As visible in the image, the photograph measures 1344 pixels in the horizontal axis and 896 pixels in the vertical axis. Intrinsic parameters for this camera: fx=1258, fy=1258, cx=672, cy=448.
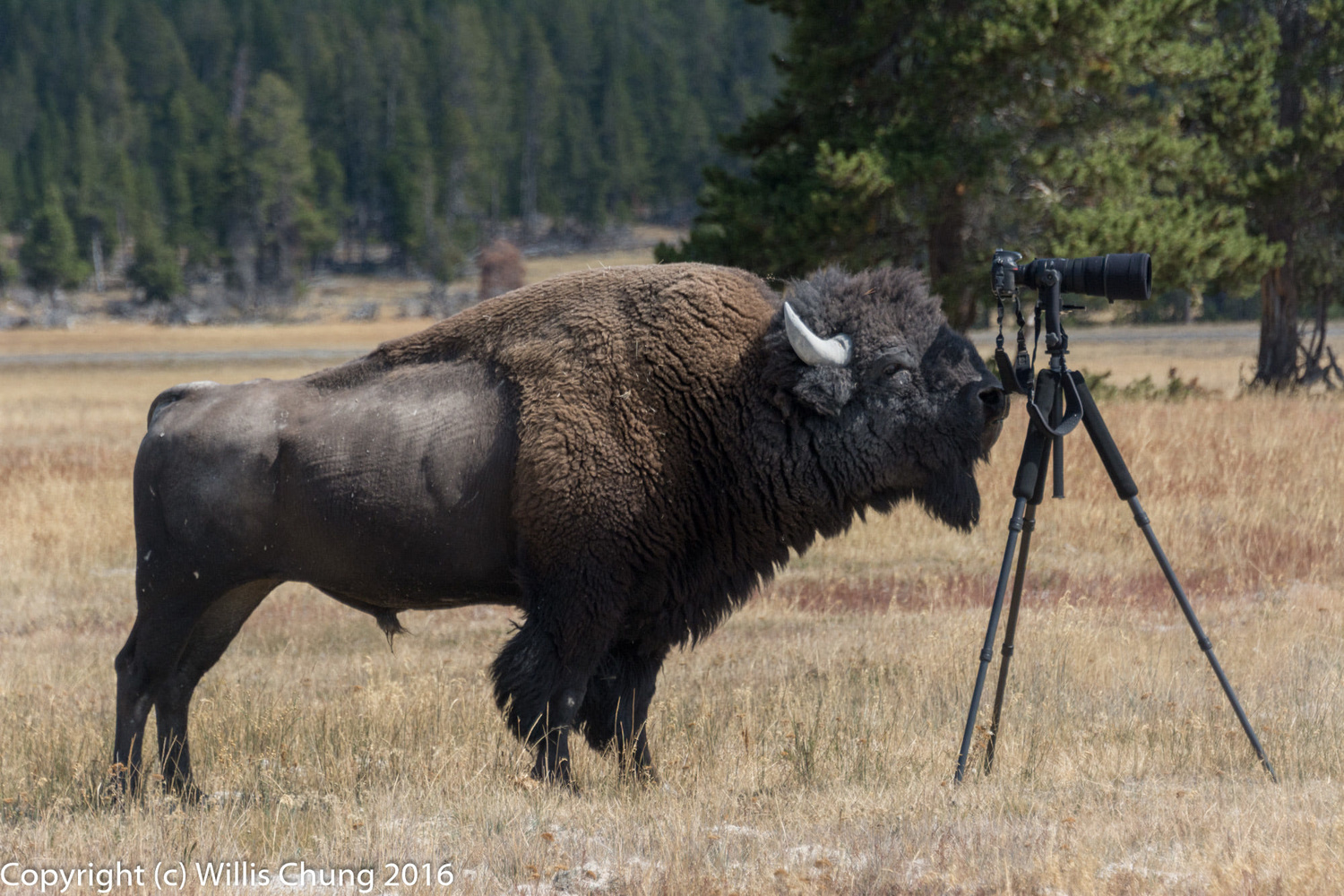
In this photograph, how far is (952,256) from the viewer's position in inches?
689

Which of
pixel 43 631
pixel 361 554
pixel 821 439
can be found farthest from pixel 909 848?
pixel 43 631

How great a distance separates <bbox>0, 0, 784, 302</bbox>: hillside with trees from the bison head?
8947 cm

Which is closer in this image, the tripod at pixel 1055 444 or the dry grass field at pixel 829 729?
the dry grass field at pixel 829 729

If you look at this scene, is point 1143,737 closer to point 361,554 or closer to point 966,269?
point 361,554

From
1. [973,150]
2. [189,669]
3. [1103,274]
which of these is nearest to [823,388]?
[1103,274]

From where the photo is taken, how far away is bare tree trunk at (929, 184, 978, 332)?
55.0ft

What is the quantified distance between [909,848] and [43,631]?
23.7ft

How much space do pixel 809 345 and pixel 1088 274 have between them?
1149mm

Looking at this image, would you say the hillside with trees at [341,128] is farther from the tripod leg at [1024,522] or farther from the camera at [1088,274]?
the camera at [1088,274]

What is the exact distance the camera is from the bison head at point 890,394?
5.30m

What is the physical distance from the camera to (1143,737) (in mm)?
5766

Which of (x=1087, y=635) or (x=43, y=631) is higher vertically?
(x=1087, y=635)

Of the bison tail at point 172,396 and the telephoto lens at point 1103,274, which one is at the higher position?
the telephoto lens at point 1103,274

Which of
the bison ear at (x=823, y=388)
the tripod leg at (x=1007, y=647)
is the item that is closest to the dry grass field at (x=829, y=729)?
the tripod leg at (x=1007, y=647)
